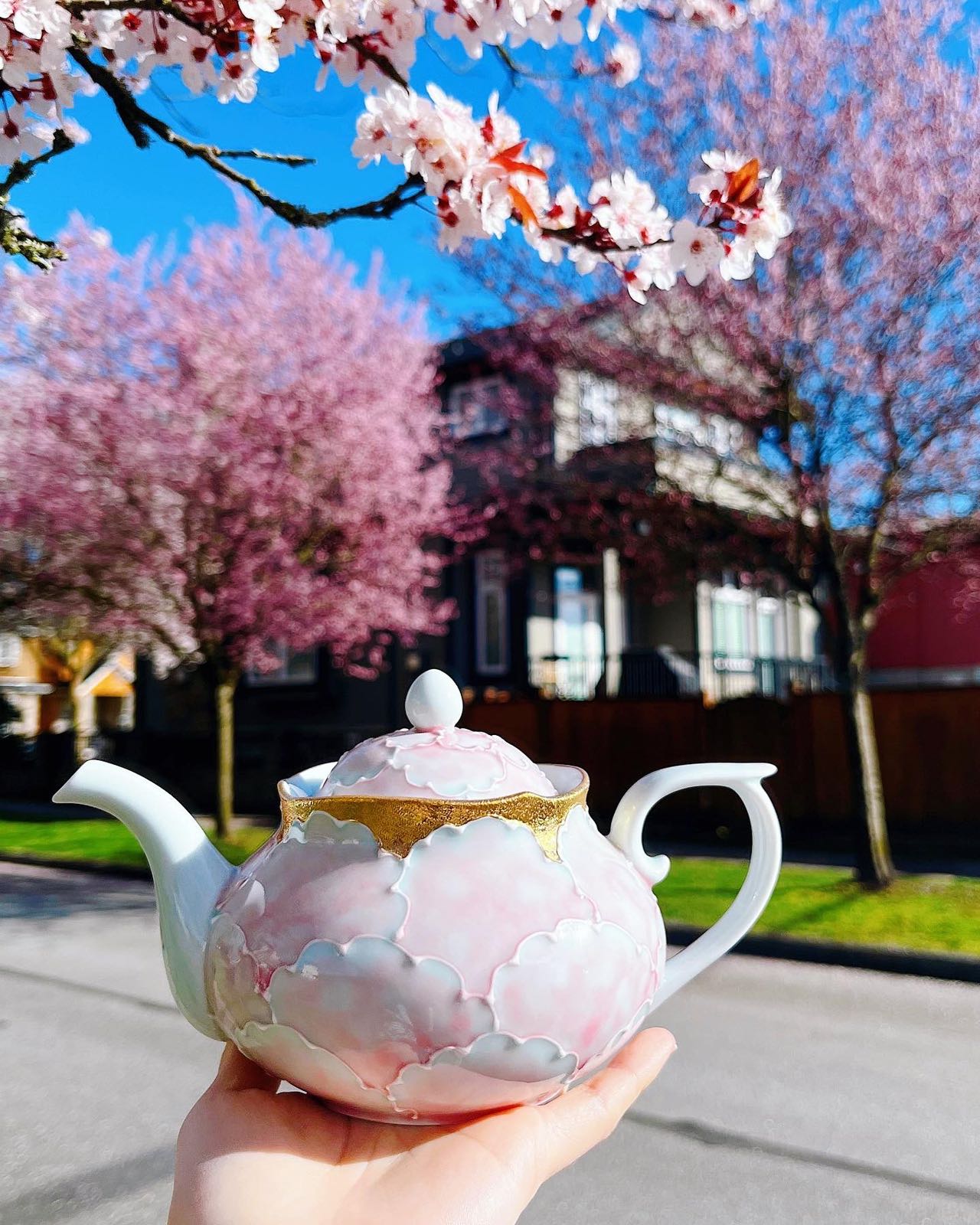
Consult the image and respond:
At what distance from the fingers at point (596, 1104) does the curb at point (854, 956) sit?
4.41 m

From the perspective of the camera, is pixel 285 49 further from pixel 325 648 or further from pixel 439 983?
pixel 325 648

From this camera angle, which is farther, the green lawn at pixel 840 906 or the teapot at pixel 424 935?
the green lawn at pixel 840 906

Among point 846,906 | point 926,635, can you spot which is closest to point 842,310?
point 846,906

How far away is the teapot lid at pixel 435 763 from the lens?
1.51m

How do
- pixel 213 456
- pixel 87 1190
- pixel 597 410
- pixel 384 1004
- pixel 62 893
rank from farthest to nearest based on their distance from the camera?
pixel 213 456
pixel 597 410
pixel 62 893
pixel 87 1190
pixel 384 1004

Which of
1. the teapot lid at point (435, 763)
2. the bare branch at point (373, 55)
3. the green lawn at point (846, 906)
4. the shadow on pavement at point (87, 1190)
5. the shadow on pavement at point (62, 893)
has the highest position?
the bare branch at point (373, 55)

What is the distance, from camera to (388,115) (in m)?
2.30

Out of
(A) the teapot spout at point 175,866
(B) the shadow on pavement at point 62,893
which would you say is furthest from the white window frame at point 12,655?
(A) the teapot spout at point 175,866

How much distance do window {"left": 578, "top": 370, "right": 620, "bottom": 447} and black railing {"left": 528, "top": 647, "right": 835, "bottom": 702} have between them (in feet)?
17.6

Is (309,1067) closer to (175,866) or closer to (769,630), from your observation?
(175,866)

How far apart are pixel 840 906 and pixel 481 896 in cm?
698

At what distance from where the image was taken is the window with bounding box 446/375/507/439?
15.8 meters

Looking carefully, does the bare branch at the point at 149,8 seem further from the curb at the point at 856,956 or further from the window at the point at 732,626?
the window at the point at 732,626

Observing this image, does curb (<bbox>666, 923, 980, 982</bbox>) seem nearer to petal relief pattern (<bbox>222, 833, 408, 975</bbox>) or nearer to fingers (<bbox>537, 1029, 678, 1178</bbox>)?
fingers (<bbox>537, 1029, 678, 1178</bbox>)
